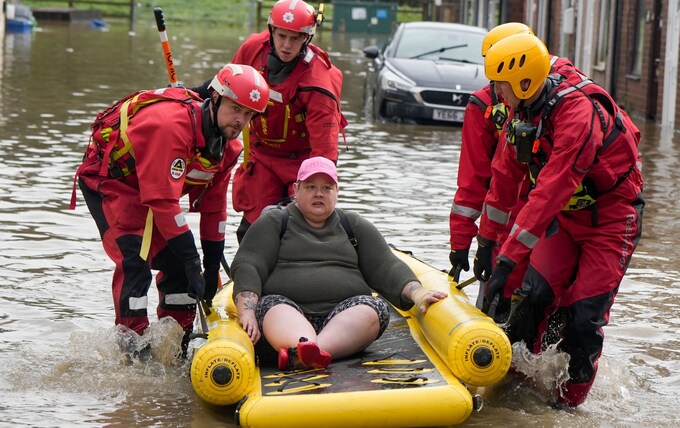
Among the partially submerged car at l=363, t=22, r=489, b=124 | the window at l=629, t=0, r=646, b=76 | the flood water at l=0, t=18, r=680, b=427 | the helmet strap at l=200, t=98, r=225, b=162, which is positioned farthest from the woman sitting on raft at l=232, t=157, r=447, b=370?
the window at l=629, t=0, r=646, b=76

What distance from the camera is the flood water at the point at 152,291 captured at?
6492 millimetres

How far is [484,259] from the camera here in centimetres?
727

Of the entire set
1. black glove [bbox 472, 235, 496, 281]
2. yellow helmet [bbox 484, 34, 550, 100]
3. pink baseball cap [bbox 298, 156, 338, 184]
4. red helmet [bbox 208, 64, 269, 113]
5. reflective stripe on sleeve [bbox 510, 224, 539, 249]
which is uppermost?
yellow helmet [bbox 484, 34, 550, 100]

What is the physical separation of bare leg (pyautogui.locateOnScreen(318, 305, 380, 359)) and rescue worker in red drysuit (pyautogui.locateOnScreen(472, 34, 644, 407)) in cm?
61

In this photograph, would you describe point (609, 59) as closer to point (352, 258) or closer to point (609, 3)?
point (609, 3)

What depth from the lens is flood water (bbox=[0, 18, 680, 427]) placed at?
6492 mm

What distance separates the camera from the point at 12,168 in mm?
13195

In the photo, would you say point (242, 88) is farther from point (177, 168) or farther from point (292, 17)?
point (292, 17)

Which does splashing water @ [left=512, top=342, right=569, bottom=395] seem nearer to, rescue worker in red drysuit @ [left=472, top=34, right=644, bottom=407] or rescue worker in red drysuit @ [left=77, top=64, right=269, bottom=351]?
rescue worker in red drysuit @ [left=472, top=34, right=644, bottom=407]

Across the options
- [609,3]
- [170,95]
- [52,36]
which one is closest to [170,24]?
[52,36]

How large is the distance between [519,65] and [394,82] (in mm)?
11751

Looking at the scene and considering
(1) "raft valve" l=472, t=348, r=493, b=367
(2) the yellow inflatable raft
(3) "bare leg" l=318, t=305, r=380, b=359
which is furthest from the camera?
(3) "bare leg" l=318, t=305, r=380, b=359

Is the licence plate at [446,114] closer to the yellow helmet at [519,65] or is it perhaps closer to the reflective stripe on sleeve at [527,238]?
the yellow helmet at [519,65]

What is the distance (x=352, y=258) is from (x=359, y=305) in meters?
0.43
